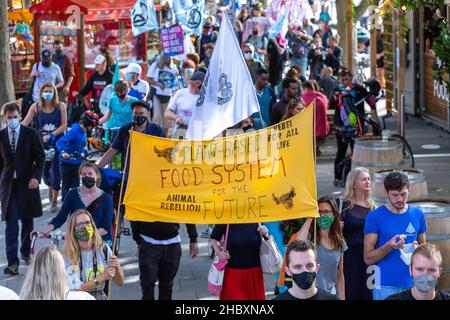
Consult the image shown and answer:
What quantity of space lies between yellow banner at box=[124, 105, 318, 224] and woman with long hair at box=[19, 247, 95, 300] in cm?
222

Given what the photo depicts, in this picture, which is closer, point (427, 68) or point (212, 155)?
point (212, 155)

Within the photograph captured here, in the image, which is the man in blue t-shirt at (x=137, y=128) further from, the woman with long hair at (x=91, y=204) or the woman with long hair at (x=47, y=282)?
the woman with long hair at (x=47, y=282)

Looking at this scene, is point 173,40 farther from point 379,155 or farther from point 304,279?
point 304,279

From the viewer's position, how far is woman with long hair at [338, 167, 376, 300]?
30.2ft

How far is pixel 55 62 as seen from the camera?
22.8 metres

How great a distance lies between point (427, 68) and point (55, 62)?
7.75 meters

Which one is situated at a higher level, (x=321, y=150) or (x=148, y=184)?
(x=148, y=184)

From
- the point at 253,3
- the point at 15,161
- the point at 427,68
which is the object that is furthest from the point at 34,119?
the point at 253,3

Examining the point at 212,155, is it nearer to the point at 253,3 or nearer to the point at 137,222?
the point at 137,222

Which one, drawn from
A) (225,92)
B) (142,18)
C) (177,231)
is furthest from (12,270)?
(142,18)

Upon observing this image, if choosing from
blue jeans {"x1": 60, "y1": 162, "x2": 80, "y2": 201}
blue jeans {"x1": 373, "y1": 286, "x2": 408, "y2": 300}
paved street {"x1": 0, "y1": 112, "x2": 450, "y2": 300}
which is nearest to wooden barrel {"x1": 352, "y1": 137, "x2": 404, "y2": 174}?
paved street {"x1": 0, "y1": 112, "x2": 450, "y2": 300}

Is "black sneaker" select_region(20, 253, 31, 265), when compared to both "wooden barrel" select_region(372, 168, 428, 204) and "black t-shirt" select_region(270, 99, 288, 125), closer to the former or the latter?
"wooden barrel" select_region(372, 168, 428, 204)
